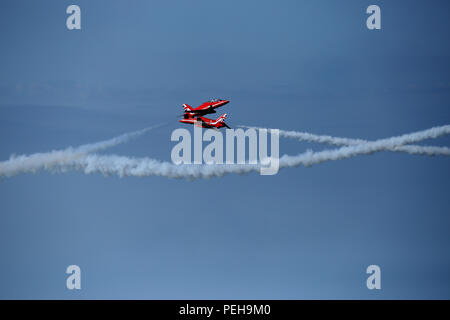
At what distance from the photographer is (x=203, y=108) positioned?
79.3 meters

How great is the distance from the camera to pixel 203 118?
80.4m

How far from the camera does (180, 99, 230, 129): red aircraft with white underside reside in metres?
79.1

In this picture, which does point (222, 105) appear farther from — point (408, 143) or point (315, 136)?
point (408, 143)

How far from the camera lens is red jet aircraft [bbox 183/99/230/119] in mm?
78688

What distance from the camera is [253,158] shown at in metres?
81.1

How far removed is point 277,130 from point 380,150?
33.3 ft

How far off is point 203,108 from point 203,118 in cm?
138

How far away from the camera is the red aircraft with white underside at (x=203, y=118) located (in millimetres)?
79131

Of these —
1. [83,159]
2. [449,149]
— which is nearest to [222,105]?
[83,159]

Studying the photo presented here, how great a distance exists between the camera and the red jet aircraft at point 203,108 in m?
78.7
